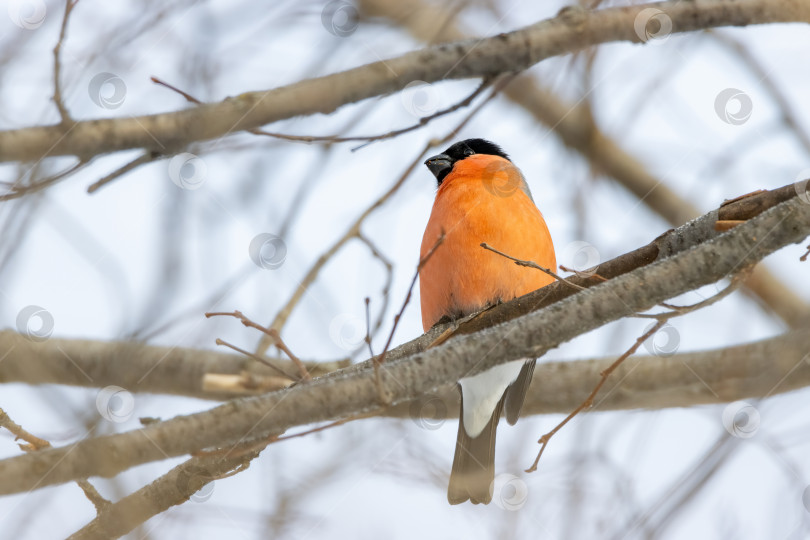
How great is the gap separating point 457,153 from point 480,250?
1169mm

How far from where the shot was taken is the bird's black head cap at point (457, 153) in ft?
14.1

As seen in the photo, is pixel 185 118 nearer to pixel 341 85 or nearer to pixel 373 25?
pixel 341 85

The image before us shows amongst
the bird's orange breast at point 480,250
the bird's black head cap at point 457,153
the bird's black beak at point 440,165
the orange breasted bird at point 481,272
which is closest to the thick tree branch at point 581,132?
the bird's black head cap at point 457,153

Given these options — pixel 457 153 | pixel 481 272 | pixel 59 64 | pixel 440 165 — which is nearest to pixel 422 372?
pixel 59 64

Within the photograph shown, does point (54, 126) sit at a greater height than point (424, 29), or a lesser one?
lesser

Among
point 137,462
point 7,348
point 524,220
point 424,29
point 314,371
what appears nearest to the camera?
point 137,462

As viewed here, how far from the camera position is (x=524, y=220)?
344 cm

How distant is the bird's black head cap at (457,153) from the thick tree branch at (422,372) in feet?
7.71

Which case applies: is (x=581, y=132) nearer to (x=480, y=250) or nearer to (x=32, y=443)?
(x=480, y=250)

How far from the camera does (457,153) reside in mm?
4363

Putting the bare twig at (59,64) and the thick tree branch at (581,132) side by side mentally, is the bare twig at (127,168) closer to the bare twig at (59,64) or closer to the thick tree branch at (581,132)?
the bare twig at (59,64)

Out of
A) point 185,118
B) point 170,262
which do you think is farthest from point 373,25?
point 170,262

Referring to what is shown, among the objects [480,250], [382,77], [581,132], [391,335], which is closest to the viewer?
[391,335]

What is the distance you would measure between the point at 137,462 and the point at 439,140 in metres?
1.84
